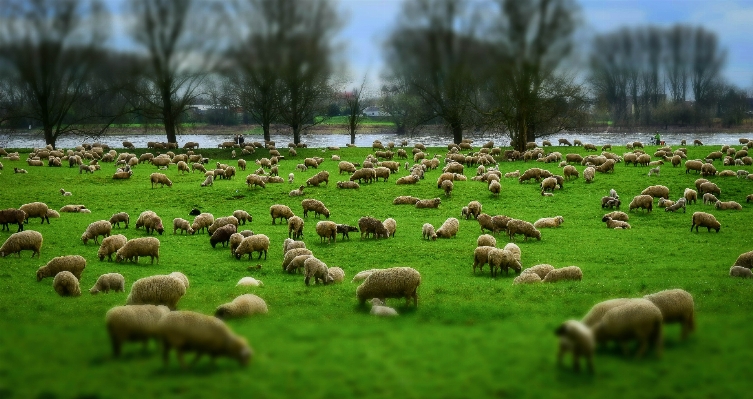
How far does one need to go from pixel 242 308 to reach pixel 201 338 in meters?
4.38

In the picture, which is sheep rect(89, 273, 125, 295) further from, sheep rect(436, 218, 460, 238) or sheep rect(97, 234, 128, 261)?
sheep rect(436, 218, 460, 238)

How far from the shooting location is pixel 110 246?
18.9 meters

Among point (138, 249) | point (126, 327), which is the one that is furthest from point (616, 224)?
point (126, 327)

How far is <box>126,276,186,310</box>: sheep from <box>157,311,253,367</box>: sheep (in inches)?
194

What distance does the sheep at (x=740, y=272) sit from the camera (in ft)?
49.5

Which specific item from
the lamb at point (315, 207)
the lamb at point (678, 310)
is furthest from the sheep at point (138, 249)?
the lamb at point (678, 310)

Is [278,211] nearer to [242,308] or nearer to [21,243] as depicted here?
[21,243]

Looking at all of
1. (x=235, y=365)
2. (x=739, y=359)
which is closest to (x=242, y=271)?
(x=235, y=365)

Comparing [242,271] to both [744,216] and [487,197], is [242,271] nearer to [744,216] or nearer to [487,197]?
[487,197]

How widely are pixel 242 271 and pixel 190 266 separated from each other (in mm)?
1577

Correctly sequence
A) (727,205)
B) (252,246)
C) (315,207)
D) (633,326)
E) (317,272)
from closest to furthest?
(633,326), (317,272), (252,246), (315,207), (727,205)

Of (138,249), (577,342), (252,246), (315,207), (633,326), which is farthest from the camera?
(315,207)

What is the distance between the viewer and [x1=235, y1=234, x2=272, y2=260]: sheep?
19125 mm

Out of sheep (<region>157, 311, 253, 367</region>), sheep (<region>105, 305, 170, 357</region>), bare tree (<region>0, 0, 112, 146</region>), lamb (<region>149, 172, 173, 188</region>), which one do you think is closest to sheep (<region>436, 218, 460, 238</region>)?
sheep (<region>105, 305, 170, 357</region>)
